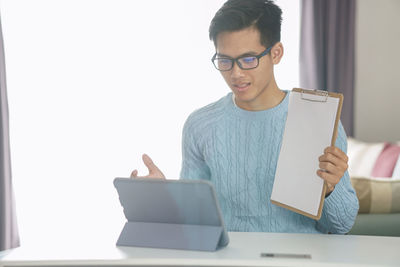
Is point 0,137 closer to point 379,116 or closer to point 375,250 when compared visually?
point 375,250

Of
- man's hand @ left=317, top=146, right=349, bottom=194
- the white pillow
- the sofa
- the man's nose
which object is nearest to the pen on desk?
man's hand @ left=317, top=146, right=349, bottom=194

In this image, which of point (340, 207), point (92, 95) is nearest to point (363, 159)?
point (92, 95)

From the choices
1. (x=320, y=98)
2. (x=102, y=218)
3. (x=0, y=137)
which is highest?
(x=320, y=98)

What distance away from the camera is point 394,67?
14.2 feet

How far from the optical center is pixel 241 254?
3.78ft

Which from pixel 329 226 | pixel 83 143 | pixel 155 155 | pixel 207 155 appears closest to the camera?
pixel 329 226

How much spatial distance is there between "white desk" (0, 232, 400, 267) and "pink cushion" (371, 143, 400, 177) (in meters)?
1.99

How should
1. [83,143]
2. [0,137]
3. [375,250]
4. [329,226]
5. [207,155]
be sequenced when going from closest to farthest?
[375,250] < [329,226] < [207,155] < [0,137] < [83,143]

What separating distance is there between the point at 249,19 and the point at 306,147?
51 cm

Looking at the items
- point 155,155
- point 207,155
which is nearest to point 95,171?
point 155,155

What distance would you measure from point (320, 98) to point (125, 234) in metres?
0.59

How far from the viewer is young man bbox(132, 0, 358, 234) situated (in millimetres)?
1623

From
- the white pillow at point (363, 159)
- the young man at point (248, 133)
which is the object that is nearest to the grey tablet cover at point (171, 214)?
the young man at point (248, 133)

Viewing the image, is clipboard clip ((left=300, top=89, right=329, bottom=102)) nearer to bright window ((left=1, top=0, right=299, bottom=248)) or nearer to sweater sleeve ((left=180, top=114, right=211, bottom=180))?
sweater sleeve ((left=180, top=114, right=211, bottom=180))
